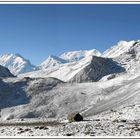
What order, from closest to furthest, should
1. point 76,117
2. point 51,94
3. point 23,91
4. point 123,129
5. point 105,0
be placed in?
point 105,0 < point 123,129 < point 76,117 < point 51,94 < point 23,91

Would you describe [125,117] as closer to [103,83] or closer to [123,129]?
[123,129]

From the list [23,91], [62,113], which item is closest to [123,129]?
[62,113]

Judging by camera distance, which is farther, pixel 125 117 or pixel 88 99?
pixel 88 99

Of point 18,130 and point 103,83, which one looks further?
point 103,83

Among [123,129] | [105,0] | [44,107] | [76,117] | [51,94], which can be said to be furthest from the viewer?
[51,94]

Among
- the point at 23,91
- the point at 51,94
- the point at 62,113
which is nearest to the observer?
the point at 62,113

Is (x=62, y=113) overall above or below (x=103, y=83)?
below

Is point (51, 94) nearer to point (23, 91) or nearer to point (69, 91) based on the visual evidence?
point (69, 91)

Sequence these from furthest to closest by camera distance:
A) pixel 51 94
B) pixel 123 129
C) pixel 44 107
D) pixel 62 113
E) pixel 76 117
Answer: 1. pixel 51 94
2. pixel 44 107
3. pixel 62 113
4. pixel 76 117
5. pixel 123 129

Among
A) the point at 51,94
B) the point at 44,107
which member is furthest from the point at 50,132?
the point at 51,94
